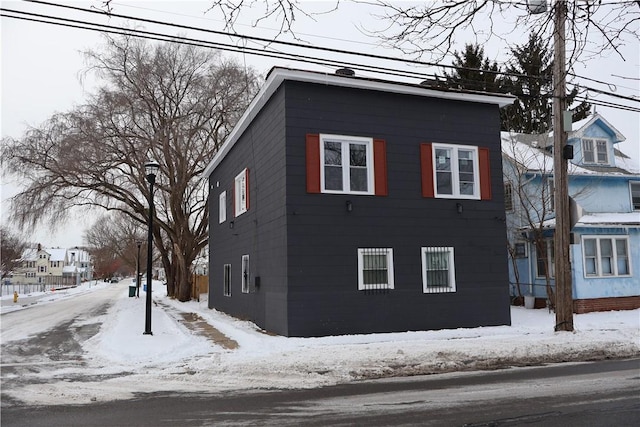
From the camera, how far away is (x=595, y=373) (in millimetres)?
8875

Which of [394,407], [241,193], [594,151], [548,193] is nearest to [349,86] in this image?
[241,193]

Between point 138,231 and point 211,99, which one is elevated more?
point 211,99

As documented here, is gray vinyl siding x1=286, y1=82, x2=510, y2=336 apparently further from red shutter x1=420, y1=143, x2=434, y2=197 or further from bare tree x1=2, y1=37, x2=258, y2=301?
bare tree x1=2, y1=37, x2=258, y2=301

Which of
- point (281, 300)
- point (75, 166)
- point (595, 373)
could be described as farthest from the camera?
point (75, 166)

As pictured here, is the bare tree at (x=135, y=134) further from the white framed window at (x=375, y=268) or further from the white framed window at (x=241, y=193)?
the white framed window at (x=375, y=268)

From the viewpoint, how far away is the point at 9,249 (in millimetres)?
47438

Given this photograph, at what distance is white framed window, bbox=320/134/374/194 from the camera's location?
44.7ft

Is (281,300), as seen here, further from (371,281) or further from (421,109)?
(421,109)

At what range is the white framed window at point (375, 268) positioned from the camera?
13.6 meters

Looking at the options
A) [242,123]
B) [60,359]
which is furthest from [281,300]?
[242,123]

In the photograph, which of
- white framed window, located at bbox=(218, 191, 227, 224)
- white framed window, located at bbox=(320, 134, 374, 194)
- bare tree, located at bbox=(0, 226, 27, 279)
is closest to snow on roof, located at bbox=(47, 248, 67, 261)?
bare tree, located at bbox=(0, 226, 27, 279)

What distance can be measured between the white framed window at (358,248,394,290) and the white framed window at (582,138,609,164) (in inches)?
492

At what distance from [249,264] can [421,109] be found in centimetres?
729

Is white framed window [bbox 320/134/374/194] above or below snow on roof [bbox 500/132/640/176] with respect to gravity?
below
